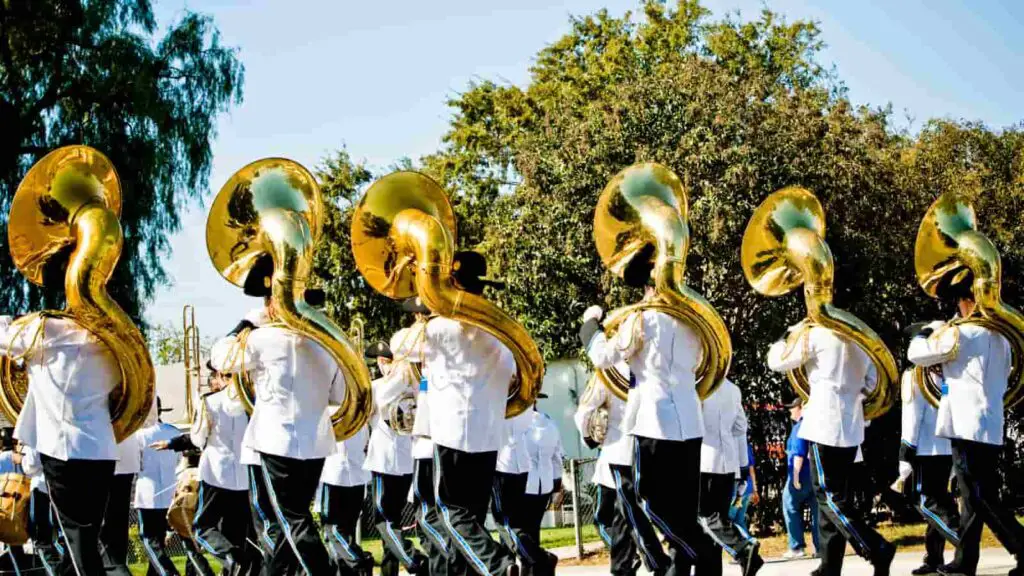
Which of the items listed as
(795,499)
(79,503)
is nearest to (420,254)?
(79,503)

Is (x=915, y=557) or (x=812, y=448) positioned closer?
(x=812, y=448)

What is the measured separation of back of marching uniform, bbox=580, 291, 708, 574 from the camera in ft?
26.1

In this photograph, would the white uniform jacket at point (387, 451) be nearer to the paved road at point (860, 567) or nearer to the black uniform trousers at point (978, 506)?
the paved road at point (860, 567)

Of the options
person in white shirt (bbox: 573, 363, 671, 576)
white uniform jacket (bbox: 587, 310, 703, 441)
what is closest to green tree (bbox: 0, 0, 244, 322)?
person in white shirt (bbox: 573, 363, 671, 576)

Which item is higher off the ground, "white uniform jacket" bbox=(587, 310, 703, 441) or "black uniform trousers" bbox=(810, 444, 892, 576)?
"white uniform jacket" bbox=(587, 310, 703, 441)

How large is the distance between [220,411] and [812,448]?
4050 millimetres

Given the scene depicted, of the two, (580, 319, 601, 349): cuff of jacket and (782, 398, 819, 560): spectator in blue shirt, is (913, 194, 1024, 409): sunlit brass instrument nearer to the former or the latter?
(782, 398, 819, 560): spectator in blue shirt

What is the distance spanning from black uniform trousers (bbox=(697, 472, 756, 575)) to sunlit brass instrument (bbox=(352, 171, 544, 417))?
6.43 ft

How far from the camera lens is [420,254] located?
315 inches

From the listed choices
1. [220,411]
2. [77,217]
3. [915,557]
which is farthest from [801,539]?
[77,217]

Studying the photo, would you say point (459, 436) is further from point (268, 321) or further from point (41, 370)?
point (41, 370)

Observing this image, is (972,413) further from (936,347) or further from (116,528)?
(116,528)

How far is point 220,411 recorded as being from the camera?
31.8 feet

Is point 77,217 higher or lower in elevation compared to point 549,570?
higher
